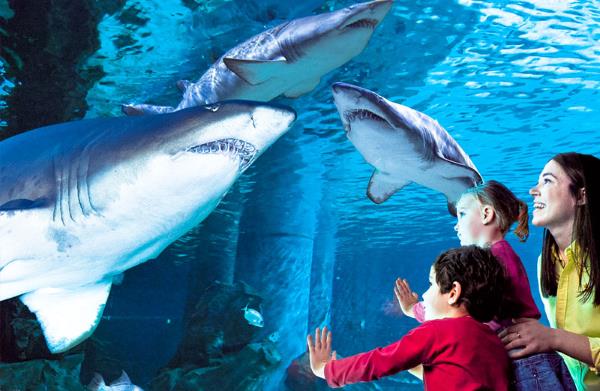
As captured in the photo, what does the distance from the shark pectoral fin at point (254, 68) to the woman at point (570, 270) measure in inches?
115

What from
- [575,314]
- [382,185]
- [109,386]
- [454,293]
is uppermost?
[454,293]

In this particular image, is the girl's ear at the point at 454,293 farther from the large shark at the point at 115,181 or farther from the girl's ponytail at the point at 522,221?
the large shark at the point at 115,181

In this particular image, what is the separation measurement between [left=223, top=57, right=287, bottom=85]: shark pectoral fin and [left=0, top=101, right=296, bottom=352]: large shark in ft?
6.57

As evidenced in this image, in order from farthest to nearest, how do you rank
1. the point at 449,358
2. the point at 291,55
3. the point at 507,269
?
the point at 291,55
the point at 507,269
the point at 449,358

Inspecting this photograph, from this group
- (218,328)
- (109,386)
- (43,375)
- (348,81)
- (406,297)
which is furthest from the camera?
(218,328)

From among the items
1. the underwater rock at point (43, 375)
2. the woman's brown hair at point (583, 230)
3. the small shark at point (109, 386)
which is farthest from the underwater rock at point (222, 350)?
the woman's brown hair at point (583, 230)

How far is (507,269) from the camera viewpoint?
263 cm

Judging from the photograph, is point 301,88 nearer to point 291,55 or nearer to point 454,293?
point 291,55

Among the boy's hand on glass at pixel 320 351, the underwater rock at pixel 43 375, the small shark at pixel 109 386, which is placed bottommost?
the small shark at pixel 109 386

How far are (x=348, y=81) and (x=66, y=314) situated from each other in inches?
307

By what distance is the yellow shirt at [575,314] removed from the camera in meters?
2.53

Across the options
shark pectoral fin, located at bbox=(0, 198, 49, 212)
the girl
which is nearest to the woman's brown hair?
the girl

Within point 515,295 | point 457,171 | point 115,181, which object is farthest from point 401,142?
point 115,181

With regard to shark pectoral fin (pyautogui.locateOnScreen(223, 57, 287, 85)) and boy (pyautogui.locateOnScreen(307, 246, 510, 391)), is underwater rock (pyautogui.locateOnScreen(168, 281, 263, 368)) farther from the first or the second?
boy (pyautogui.locateOnScreen(307, 246, 510, 391))
